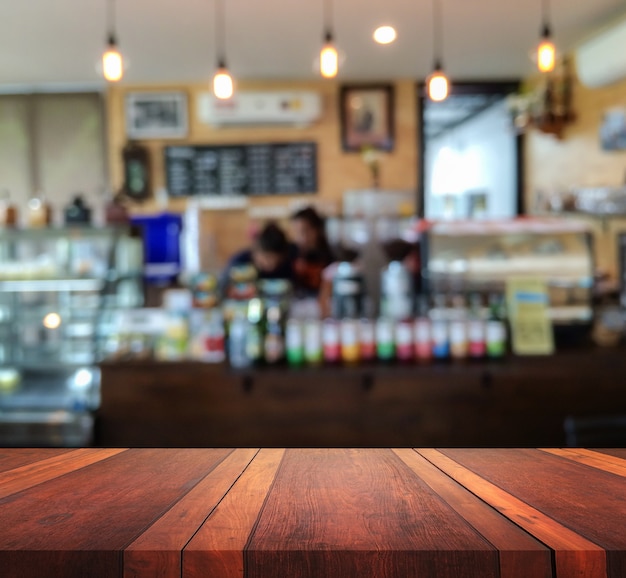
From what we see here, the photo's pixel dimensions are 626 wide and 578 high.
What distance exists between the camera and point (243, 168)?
22.6 feet

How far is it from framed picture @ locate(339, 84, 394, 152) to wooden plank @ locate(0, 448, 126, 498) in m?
5.74

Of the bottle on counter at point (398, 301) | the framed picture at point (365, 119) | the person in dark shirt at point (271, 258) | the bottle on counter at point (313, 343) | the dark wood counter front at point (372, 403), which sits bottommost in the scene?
the dark wood counter front at point (372, 403)

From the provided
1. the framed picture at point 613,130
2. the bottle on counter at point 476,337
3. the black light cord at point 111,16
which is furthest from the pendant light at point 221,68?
the framed picture at point 613,130

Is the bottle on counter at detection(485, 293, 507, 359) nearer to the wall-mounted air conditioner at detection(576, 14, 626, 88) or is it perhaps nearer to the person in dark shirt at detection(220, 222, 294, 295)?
the person in dark shirt at detection(220, 222, 294, 295)

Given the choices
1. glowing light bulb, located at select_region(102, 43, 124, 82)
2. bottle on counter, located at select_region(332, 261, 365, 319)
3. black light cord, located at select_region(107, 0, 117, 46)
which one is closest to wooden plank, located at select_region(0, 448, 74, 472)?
glowing light bulb, located at select_region(102, 43, 124, 82)

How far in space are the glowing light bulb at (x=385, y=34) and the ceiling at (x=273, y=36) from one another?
8 cm

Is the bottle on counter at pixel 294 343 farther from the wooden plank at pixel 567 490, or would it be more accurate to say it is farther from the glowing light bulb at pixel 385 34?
the glowing light bulb at pixel 385 34

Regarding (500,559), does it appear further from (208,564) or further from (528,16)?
(528,16)

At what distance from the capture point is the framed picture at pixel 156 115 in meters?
6.84

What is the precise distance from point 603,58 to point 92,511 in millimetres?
5157

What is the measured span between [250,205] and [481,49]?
264 centimetres

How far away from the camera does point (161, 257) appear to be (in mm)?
6754

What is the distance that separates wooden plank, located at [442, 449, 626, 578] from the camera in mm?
959

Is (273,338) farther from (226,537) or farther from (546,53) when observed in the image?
(226,537)
